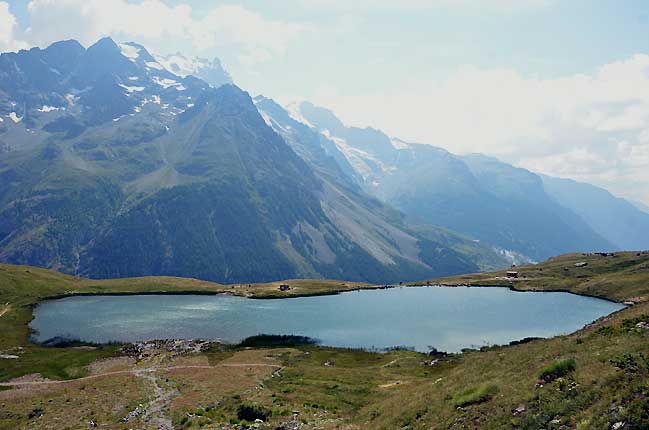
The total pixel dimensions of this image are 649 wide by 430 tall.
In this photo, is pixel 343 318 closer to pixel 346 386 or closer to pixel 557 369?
pixel 346 386

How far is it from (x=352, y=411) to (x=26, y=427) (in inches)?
1357

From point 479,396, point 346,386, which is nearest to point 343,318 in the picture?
point 346,386

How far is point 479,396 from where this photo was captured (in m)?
29.7

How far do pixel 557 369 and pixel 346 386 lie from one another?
3501cm

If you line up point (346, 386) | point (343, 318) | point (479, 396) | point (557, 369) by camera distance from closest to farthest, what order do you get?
point (557, 369) < point (479, 396) < point (346, 386) < point (343, 318)

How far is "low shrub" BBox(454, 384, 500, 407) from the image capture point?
2928cm

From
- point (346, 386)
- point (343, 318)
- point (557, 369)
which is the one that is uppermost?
point (557, 369)

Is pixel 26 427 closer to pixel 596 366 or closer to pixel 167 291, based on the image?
pixel 596 366

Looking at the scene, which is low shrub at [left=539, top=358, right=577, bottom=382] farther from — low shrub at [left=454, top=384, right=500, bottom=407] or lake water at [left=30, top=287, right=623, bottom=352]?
lake water at [left=30, top=287, right=623, bottom=352]

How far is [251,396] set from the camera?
5200 centimetres

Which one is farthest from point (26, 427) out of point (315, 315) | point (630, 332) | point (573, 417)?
point (315, 315)

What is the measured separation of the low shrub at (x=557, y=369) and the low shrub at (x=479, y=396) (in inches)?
130

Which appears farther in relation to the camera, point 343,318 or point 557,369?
point 343,318

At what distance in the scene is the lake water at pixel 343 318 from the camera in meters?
111
